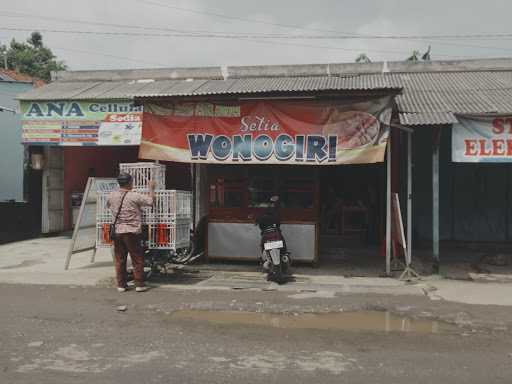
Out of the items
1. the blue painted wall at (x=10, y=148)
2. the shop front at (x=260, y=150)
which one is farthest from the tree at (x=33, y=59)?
the shop front at (x=260, y=150)

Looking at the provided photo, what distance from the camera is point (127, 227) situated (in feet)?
25.6

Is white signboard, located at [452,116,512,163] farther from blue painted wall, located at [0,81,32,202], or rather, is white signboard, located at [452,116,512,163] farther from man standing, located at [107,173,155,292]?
blue painted wall, located at [0,81,32,202]

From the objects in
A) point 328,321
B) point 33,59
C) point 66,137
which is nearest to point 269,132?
point 328,321

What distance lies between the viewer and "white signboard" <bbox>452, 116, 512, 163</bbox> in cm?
879

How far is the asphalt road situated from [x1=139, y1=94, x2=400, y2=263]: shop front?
2475 mm

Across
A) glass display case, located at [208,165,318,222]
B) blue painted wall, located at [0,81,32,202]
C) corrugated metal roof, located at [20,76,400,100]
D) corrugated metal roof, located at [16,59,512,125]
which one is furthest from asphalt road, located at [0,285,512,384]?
blue painted wall, located at [0,81,32,202]

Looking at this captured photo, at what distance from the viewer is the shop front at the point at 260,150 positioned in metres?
8.71

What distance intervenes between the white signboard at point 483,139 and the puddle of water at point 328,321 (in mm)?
3794

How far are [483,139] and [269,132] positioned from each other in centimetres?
372

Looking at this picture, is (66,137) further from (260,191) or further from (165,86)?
(260,191)

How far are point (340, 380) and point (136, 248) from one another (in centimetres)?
458

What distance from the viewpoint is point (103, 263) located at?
10414 mm

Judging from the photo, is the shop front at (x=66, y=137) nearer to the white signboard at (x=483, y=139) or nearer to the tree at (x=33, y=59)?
the white signboard at (x=483, y=139)

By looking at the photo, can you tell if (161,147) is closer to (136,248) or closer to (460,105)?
(136,248)
